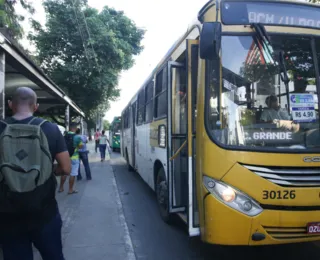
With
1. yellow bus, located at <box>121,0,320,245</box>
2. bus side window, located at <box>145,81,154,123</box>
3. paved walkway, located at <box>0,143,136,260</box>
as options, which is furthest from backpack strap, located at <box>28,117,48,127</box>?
bus side window, located at <box>145,81,154,123</box>

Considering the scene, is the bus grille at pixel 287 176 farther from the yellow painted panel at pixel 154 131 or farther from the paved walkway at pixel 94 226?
the yellow painted panel at pixel 154 131

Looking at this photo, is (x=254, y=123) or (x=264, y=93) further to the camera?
(x=264, y=93)

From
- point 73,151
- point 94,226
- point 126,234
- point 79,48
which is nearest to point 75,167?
point 73,151

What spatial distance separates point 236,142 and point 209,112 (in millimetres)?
466

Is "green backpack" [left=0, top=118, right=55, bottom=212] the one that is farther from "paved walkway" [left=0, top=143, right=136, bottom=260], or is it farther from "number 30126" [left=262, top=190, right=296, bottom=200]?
"paved walkway" [left=0, top=143, right=136, bottom=260]

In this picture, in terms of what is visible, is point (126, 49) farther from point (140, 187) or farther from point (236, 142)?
point (236, 142)

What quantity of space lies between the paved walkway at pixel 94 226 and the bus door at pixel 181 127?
107 centimetres

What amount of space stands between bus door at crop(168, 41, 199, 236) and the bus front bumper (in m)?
0.79

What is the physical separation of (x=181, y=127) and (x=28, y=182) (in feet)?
9.80

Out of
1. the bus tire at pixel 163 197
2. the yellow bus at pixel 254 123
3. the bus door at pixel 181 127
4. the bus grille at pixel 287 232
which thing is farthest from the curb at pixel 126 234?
the bus grille at pixel 287 232

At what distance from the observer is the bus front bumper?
333 cm

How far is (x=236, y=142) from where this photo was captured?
3.49m

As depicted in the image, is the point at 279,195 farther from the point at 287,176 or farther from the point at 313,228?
the point at 313,228

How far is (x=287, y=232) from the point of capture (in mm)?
3400
